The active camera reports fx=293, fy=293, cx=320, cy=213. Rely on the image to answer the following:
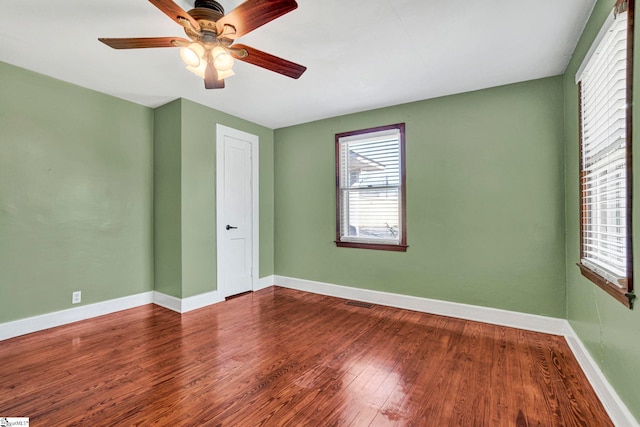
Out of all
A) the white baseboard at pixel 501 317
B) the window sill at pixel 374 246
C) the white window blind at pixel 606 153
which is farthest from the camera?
the window sill at pixel 374 246

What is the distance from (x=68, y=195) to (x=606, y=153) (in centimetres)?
475

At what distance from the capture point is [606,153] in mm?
1878

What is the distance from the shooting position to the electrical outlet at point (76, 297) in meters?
3.22

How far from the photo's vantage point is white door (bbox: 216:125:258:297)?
405 cm

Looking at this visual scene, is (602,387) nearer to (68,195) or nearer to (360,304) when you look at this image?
A: (360,304)

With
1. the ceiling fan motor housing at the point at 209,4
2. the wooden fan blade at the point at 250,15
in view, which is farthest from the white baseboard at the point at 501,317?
the ceiling fan motor housing at the point at 209,4

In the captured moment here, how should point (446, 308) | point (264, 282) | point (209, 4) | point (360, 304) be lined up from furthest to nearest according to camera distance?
point (264, 282)
point (360, 304)
point (446, 308)
point (209, 4)

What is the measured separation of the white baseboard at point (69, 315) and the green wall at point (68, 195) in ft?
0.21

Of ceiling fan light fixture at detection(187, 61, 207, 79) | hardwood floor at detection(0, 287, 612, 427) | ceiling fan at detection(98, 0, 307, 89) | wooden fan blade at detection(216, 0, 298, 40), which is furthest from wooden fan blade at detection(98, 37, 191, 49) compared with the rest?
hardwood floor at detection(0, 287, 612, 427)

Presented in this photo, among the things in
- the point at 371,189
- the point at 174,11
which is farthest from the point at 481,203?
the point at 174,11

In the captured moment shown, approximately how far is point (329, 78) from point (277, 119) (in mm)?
1562

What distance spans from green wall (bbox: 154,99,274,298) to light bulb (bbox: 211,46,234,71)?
1.84m

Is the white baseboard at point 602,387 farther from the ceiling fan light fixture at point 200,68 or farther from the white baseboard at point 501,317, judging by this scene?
the ceiling fan light fixture at point 200,68

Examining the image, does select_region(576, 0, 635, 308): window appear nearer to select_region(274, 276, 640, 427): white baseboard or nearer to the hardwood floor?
select_region(274, 276, 640, 427): white baseboard
